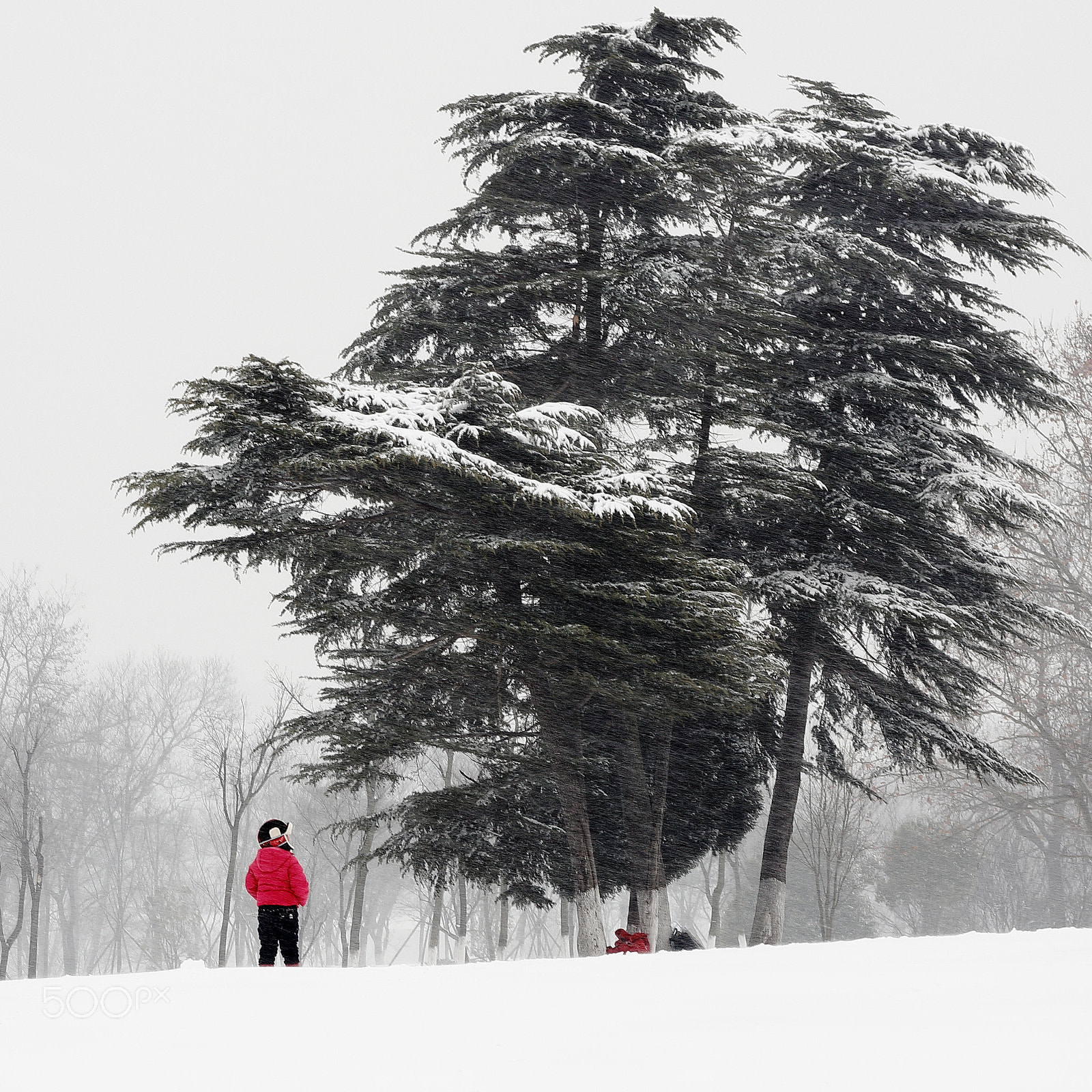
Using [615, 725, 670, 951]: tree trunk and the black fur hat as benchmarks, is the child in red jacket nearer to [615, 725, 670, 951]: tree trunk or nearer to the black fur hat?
the black fur hat

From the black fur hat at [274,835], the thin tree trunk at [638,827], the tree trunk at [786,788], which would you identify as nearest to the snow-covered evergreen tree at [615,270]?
the thin tree trunk at [638,827]

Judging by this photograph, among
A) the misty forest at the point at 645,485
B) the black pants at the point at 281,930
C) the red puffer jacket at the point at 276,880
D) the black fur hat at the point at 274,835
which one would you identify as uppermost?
the misty forest at the point at 645,485

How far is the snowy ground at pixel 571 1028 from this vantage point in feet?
14.5

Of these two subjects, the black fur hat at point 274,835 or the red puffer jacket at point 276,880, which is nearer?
the red puffer jacket at point 276,880

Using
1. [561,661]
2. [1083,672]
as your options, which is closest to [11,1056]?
[561,661]

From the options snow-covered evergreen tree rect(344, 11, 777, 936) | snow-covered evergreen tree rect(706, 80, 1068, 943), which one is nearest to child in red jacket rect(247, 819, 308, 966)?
snow-covered evergreen tree rect(344, 11, 777, 936)

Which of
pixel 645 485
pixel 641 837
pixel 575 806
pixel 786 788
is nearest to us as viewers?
pixel 645 485

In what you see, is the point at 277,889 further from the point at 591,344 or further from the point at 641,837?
the point at 591,344

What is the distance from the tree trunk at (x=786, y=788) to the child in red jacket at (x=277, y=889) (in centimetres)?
778

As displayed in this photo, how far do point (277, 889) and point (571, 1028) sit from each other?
4.14 meters

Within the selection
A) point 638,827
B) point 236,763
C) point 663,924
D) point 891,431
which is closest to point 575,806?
point 638,827

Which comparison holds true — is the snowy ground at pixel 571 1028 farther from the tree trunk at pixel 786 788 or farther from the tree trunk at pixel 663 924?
the tree trunk at pixel 786 788

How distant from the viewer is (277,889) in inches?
335

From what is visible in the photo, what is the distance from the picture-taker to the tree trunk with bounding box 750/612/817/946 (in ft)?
47.0
